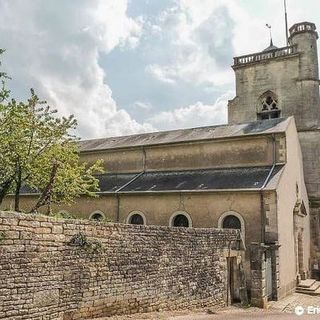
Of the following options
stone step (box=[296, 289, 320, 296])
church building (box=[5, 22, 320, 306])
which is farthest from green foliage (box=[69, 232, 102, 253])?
stone step (box=[296, 289, 320, 296])

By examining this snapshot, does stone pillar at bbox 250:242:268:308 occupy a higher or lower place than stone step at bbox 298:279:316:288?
higher

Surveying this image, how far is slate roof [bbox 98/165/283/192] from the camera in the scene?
19219mm

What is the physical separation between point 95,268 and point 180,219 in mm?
11093

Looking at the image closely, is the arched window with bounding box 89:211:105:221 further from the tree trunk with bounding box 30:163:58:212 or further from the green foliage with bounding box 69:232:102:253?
the green foliage with bounding box 69:232:102:253

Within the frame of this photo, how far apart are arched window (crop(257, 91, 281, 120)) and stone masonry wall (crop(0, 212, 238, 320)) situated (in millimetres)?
16363

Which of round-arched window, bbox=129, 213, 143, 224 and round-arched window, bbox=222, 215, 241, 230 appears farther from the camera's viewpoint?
round-arched window, bbox=129, 213, 143, 224

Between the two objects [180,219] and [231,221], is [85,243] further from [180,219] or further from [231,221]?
[180,219]

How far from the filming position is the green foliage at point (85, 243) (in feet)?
27.4

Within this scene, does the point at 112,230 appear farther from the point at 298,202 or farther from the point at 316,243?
the point at 316,243

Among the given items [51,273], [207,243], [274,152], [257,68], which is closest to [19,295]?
[51,273]

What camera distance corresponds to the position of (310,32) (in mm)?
27391

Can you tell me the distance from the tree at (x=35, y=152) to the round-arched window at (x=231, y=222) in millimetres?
6836

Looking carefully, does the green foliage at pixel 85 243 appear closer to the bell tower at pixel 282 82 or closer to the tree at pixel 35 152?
the tree at pixel 35 152

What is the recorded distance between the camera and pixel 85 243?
856 centimetres
